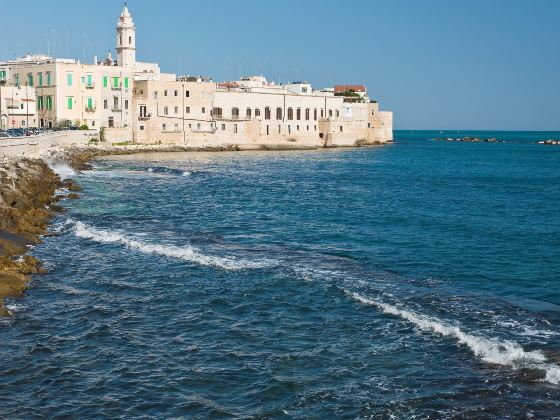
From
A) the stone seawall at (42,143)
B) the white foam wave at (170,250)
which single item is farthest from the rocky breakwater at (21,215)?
the stone seawall at (42,143)

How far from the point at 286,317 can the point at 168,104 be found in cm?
6617

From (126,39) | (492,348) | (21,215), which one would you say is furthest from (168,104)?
(492,348)

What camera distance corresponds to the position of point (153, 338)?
1483 cm

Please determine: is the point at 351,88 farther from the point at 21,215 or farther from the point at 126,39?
the point at 21,215

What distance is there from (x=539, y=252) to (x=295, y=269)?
9.17m

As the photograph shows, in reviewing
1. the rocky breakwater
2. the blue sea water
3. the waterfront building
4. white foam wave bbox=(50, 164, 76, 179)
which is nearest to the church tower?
the waterfront building

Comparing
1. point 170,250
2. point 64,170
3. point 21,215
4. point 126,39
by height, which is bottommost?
point 170,250

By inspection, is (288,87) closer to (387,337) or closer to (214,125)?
(214,125)

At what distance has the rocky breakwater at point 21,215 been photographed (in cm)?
1842

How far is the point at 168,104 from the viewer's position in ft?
262

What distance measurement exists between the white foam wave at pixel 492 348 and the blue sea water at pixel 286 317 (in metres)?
0.05

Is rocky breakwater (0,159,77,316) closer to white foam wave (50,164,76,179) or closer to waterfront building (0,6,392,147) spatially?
white foam wave (50,164,76,179)

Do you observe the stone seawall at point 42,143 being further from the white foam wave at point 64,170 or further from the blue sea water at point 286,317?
the blue sea water at point 286,317

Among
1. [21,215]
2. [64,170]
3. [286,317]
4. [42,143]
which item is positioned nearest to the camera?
[286,317]
